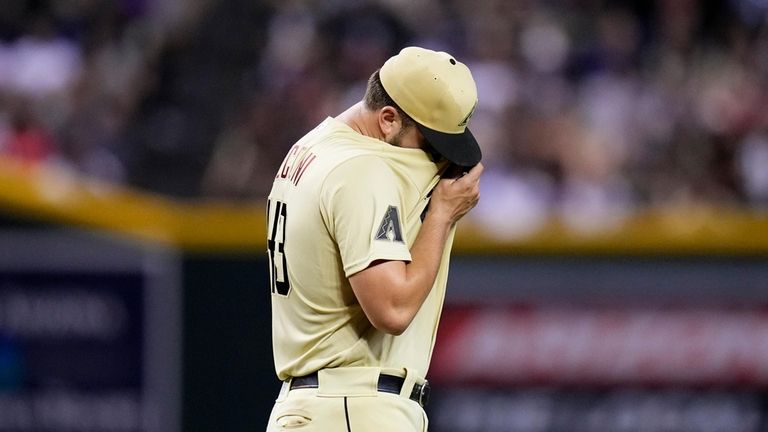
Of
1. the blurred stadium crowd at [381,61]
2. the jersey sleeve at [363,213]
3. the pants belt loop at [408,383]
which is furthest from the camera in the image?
the blurred stadium crowd at [381,61]

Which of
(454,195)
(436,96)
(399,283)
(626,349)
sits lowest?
(626,349)

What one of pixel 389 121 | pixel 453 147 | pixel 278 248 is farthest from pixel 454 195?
A: pixel 278 248

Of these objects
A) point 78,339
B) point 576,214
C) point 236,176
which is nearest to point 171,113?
point 236,176

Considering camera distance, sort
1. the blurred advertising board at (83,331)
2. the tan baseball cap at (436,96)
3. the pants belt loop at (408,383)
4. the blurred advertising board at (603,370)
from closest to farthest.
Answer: the tan baseball cap at (436,96)
the pants belt loop at (408,383)
the blurred advertising board at (603,370)
the blurred advertising board at (83,331)

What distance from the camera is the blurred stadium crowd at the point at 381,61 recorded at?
31.4 feet

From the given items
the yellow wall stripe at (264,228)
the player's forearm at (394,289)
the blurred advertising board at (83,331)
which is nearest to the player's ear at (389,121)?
the player's forearm at (394,289)

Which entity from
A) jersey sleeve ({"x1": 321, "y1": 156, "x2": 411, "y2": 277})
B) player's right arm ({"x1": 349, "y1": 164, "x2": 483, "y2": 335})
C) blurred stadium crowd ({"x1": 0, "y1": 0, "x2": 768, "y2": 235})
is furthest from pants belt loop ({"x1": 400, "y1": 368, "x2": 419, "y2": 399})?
blurred stadium crowd ({"x1": 0, "y1": 0, "x2": 768, "y2": 235})

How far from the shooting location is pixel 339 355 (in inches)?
159

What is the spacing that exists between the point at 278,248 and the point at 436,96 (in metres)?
0.63

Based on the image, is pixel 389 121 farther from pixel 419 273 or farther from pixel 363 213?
pixel 419 273

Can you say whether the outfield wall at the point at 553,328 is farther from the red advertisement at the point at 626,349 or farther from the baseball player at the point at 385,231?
the baseball player at the point at 385,231

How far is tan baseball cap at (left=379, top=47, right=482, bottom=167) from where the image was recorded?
3.96 meters

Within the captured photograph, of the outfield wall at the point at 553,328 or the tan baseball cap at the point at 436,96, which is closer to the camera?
the tan baseball cap at the point at 436,96

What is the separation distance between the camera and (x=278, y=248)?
13.5ft
